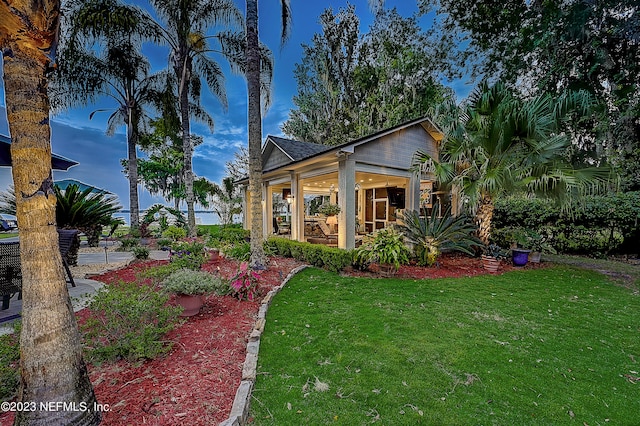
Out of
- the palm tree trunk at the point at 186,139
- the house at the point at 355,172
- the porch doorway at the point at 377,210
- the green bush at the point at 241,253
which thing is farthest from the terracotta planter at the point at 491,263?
the palm tree trunk at the point at 186,139

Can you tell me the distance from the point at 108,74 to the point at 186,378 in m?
14.7

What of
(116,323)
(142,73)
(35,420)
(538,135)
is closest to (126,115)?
(142,73)

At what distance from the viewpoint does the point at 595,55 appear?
31.1ft

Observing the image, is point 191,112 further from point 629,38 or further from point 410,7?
point 629,38

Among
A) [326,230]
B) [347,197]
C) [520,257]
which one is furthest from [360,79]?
[520,257]

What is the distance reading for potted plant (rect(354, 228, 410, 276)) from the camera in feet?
21.1

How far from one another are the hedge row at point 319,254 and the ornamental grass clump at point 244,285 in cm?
266

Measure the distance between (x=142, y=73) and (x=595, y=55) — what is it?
1873 cm

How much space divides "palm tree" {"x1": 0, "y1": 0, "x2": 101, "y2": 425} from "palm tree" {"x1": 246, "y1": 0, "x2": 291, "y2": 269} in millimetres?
4626

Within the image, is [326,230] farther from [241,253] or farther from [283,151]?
[241,253]

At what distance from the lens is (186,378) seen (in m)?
2.42

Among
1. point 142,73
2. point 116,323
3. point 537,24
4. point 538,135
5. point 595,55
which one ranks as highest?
point 537,24

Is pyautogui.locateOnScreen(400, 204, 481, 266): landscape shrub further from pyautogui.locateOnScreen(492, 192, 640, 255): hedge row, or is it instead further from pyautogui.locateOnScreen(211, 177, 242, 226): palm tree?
pyautogui.locateOnScreen(211, 177, 242, 226): palm tree

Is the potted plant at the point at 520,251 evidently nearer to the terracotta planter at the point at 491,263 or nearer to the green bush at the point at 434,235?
the terracotta planter at the point at 491,263
